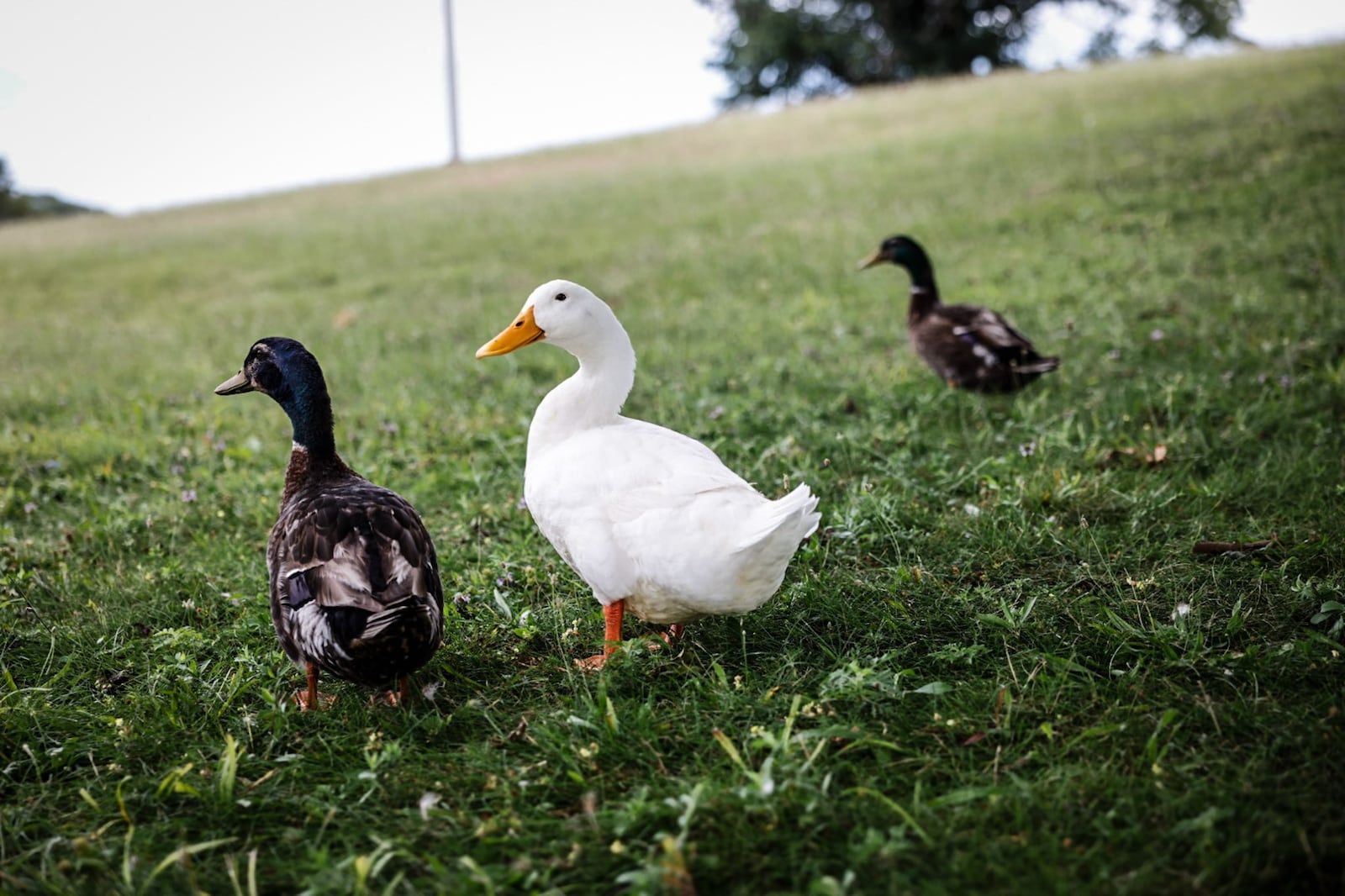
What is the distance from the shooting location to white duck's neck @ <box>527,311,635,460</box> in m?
3.48

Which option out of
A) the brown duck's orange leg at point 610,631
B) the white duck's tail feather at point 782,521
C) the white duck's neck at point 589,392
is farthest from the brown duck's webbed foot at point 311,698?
the white duck's tail feather at point 782,521

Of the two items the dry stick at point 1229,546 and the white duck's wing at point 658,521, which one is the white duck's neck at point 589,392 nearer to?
the white duck's wing at point 658,521

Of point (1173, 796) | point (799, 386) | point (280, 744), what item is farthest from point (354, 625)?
point (799, 386)

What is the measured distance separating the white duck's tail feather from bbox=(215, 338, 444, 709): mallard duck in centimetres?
102

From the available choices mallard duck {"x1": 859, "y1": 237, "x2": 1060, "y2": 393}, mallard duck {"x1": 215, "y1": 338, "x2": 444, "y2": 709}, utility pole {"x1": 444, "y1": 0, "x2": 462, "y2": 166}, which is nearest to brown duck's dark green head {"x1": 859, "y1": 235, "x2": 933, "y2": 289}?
mallard duck {"x1": 859, "y1": 237, "x2": 1060, "y2": 393}

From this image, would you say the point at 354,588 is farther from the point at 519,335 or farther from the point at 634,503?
the point at 519,335

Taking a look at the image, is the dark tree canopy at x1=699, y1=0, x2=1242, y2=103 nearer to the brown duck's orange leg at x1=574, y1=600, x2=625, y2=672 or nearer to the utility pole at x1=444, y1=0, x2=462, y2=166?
the utility pole at x1=444, y1=0, x2=462, y2=166

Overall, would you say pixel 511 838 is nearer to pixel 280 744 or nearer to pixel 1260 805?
pixel 280 744

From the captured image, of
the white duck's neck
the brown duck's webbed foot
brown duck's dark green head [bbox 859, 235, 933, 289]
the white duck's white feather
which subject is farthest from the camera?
brown duck's dark green head [bbox 859, 235, 933, 289]

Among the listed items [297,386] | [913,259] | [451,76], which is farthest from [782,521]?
[451,76]

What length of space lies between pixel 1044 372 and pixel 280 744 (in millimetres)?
4854

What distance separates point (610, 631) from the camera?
3238 mm

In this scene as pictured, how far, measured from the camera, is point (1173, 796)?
2.38 meters

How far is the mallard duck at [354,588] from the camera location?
Answer: 2777 millimetres
